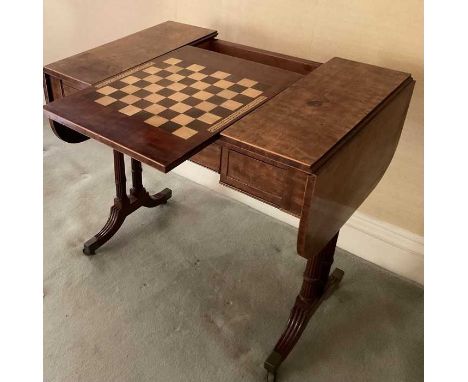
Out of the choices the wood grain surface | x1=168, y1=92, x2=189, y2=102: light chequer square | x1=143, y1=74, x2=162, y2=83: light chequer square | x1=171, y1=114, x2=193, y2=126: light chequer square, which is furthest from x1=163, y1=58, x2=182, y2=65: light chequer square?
the wood grain surface

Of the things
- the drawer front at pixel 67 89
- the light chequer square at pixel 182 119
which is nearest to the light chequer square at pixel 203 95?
the light chequer square at pixel 182 119

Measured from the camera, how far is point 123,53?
54.9 inches

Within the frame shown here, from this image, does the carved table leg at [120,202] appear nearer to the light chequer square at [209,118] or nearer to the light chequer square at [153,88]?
the light chequer square at [153,88]

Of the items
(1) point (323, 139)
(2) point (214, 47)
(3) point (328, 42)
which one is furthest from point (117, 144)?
(3) point (328, 42)

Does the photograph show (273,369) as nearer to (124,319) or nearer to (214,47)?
(124,319)

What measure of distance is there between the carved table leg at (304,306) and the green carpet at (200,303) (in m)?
0.06

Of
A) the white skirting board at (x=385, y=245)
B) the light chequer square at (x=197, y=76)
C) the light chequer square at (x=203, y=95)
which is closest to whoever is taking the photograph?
the light chequer square at (x=203, y=95)

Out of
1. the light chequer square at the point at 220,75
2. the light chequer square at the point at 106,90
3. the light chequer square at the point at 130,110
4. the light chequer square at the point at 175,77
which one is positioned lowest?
the light chequer square at the point at 130,110

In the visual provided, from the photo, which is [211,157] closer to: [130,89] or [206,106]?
[206,106]

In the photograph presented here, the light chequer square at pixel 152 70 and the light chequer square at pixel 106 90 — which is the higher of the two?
the light chequer square at pixel 152 70

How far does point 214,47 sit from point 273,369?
1.03 m

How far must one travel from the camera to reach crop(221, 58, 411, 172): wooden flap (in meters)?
0.95

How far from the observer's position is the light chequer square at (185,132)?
3.27 feet

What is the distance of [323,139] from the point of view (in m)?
0.98
